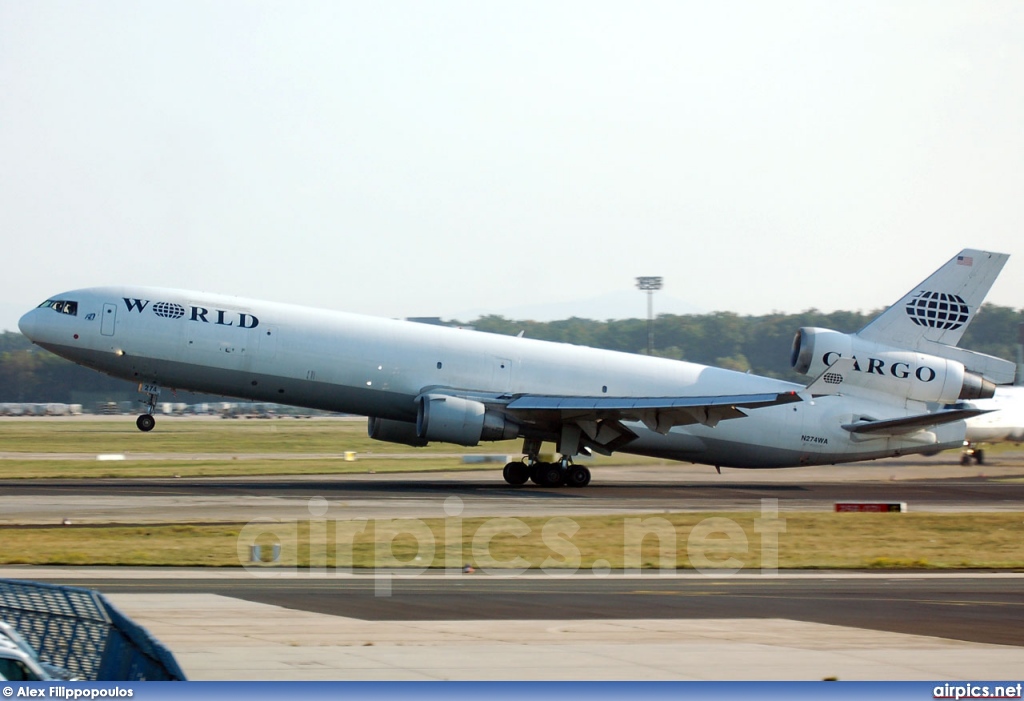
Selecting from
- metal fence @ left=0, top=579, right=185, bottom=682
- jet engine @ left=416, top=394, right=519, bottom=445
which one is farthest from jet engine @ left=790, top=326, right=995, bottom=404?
metal fence @ left=0, top=579, right=185, bottom=682

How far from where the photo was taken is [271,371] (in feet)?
119

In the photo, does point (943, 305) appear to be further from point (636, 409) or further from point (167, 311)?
point (167, 311)

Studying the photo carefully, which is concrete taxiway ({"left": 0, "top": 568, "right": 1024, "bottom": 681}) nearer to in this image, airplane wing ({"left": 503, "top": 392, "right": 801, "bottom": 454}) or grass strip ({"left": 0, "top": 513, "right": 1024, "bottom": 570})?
grass strip ({"left": 0, "top": 513, "right": 1024, "bottom": 570})

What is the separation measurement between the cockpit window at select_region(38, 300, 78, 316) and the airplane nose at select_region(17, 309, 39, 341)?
1.11ft

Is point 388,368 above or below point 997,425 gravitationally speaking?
above

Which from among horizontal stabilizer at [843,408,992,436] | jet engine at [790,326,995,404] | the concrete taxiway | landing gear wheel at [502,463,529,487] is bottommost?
the concrete taxiway

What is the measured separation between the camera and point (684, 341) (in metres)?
124

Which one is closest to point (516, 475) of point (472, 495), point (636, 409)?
point (472, 495)

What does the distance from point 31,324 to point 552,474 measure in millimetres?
17128

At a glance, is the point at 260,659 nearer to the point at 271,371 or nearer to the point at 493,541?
the point at 493,541

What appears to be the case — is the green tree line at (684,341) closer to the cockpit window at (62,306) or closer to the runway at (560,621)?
the cockpit window at (62,306)

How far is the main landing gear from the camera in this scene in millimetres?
39062

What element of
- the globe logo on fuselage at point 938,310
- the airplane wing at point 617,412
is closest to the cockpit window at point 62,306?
the airplane wing at point 617,412

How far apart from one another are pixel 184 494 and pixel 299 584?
16.1 metres
